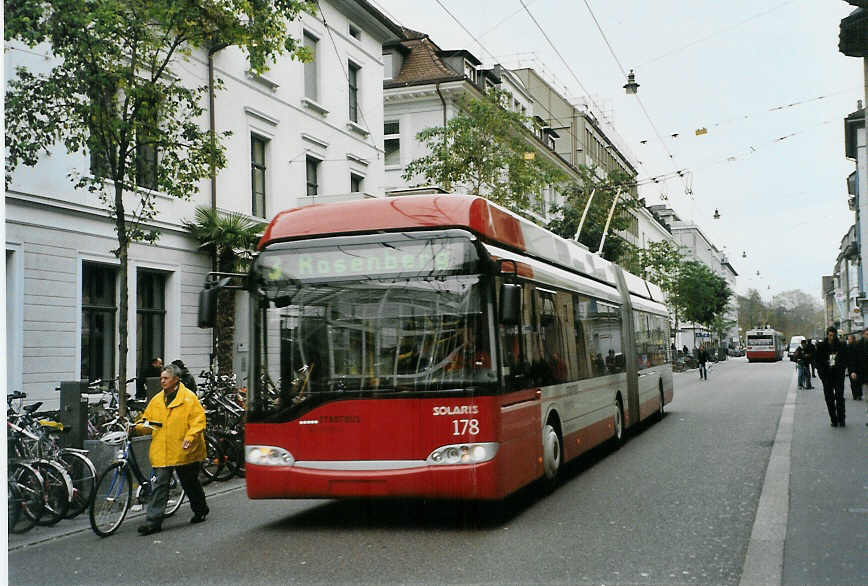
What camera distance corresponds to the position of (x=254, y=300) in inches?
372

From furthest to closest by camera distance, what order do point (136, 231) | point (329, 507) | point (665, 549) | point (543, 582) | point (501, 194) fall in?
point (501, 194) < point (136, 231) < point (329, 507) < point (665, 549) < point (543, 582)

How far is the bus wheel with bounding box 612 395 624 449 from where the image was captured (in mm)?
15602

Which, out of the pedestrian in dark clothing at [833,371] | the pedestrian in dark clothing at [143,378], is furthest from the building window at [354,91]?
the pedestrian in dark clothing at [833,371]

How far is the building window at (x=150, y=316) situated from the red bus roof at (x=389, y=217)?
11403mm

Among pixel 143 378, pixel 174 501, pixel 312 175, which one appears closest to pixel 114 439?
pixel 174 501

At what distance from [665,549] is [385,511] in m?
3.38

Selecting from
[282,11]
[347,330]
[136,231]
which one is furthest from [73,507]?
[282,11]

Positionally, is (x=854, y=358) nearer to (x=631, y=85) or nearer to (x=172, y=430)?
(x=631, y=85)

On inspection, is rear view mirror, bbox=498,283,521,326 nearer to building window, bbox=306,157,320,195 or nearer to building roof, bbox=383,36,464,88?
building window, bbox=306,157,320,195

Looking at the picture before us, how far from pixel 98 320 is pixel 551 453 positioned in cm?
1075

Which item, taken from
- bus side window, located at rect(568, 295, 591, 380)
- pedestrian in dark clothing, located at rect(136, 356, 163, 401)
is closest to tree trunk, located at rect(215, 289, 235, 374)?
pedestrian in dark clothing, located at rect(136, 356, 163, 401)

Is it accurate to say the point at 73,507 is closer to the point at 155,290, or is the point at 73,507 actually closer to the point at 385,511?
the point at 385,511

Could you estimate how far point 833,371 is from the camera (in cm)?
1778

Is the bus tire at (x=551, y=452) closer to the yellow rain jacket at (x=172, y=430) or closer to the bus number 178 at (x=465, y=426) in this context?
the bus number 178 at (x=465, y=426)
